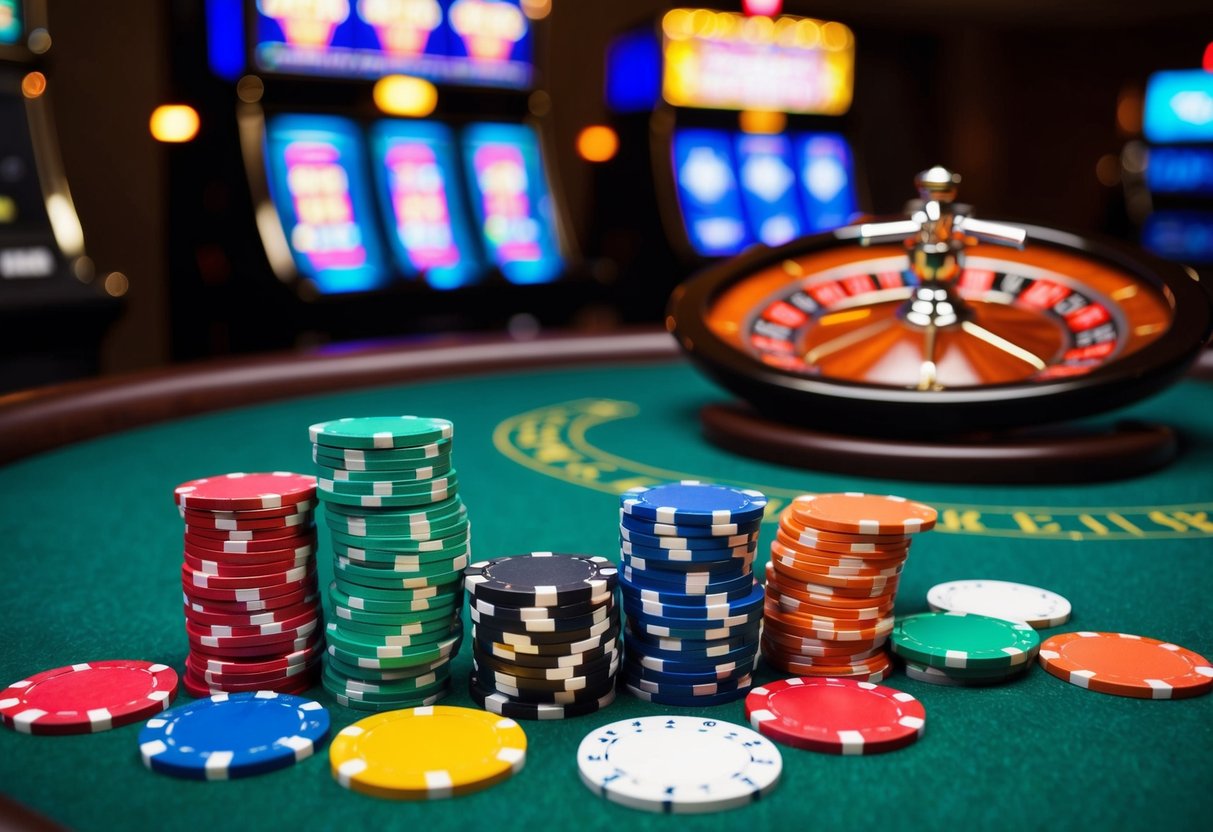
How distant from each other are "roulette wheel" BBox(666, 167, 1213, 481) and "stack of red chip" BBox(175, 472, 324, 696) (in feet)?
5.27

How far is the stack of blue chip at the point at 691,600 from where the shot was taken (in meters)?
1.62

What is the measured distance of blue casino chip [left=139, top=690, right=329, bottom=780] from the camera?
4.53 ft

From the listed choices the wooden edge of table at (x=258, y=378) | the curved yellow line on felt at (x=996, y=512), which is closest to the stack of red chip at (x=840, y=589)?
the curved yellow line on felt at (x=996, y=512)

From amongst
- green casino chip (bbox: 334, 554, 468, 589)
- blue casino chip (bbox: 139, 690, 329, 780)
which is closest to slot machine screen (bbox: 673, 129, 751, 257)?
green casino chip (bbox: 334, 554, 468, 589)

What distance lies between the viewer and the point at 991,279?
366 centimetres

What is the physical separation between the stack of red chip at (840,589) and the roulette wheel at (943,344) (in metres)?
1.20

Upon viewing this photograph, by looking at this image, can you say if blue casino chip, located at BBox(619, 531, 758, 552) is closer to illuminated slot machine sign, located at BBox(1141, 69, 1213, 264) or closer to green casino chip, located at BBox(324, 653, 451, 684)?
green casino chip, located at BBox(324, 653, 451, 684)

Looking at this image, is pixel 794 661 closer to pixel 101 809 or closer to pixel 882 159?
pixel 101 809

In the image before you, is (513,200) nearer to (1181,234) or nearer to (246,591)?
(246,591)

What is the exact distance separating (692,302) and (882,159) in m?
8.87

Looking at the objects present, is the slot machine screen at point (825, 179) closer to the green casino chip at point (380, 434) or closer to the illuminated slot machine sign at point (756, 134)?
the illuminated slot machine sign at point (756, 134)

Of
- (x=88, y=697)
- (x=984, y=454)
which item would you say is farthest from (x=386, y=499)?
(x=984, y=454)

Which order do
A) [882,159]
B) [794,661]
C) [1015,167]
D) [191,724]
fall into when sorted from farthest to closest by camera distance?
[1015,167], [882,159], [794,661], [191,724]

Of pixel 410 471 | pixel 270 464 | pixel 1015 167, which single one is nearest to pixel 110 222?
pixel 270 464
